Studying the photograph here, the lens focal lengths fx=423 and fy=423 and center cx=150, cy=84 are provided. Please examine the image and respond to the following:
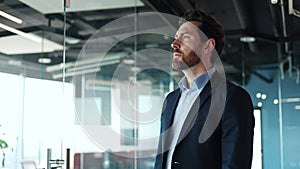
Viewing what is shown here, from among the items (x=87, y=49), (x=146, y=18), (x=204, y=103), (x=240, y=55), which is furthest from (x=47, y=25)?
(x=240, y=55)

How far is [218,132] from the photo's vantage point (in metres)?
1.17

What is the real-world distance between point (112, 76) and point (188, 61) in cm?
306

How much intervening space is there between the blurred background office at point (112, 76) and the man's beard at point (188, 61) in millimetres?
1871

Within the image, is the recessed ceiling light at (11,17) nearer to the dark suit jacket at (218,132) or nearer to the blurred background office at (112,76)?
the blurred background office at (112,76)

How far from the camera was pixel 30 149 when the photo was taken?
10.4 ft

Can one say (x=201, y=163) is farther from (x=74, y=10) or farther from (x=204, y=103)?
(x=74, y=10)

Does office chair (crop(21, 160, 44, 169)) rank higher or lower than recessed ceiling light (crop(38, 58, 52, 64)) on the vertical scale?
lower

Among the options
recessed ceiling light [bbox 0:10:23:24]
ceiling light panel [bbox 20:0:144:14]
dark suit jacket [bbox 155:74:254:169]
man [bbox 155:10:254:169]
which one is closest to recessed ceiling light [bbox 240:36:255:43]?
ceiling light panel [bbox 20:0:144:14]

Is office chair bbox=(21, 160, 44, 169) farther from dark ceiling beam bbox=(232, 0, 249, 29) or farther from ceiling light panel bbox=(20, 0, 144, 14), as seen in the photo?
dark ceiling beam bbox=(232, 0, 249, 29)

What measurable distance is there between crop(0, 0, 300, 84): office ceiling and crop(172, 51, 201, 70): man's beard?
192 centimetres

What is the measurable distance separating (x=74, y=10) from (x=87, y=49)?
20.9 inches

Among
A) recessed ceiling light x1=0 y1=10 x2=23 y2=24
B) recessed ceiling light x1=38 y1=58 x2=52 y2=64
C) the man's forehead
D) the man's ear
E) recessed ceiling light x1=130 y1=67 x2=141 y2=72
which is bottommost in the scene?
the man's ear

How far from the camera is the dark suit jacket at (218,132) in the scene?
1117mm

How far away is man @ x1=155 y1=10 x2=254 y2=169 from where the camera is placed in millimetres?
1130
